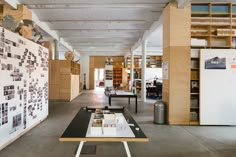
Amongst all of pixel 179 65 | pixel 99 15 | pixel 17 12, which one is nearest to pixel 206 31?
pixel 179 65

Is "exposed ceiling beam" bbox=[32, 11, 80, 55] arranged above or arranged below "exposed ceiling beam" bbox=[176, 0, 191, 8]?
above

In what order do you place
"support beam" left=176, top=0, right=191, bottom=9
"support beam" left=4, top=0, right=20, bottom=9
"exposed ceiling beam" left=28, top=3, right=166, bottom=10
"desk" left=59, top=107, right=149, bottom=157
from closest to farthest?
"desk" left=59, top=107, right=149, bottom=157 < "support beam" left=176, top=0, right=191, bottom=9 < "support beam" left=4, top=0, right=20, bottom=9 < "exposed ceiling beam" left=28, top=3, right=166, bottom=10

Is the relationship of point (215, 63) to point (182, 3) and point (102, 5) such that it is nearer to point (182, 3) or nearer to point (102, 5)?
point (182, 3)

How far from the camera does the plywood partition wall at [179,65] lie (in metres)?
6.56

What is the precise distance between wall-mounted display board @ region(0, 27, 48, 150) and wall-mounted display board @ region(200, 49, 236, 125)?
14.9ft

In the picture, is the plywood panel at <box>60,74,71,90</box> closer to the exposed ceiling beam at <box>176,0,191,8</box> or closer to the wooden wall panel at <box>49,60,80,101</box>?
the wooden wall panel at <box>49,60,80,101</box>

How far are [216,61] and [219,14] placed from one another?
1.47 m

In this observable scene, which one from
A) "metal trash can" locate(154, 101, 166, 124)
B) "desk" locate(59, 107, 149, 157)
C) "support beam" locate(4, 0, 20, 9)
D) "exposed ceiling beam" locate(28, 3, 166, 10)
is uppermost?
"exposed ceiling beam" locate(28, 3, 166, 10)

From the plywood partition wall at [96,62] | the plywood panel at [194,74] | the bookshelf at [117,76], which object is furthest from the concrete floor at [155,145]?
the plywood partition wall at [96,62]

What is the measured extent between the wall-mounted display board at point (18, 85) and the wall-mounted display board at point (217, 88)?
4532 mm

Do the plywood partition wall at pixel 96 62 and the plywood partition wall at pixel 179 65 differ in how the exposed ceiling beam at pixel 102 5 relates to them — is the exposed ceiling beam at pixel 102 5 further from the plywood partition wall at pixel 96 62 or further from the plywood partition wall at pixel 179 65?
the plywood partition wall at pixel 96 62

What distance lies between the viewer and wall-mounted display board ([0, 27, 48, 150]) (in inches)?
168

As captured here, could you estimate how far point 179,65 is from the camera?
21.6 ft

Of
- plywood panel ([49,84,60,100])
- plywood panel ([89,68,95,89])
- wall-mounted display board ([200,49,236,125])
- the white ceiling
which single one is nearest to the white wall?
plywood panel ([89,68,95,89])
